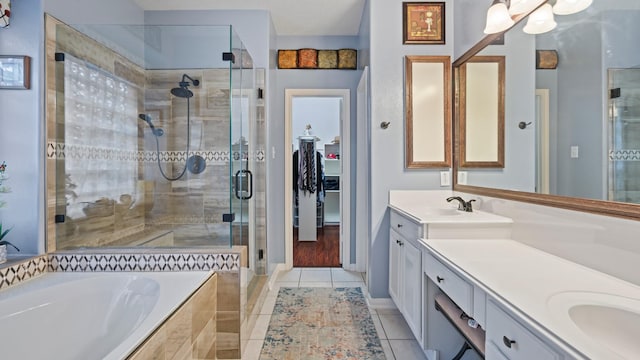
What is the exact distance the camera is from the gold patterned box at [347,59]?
10.9ft

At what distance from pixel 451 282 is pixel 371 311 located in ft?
4.28

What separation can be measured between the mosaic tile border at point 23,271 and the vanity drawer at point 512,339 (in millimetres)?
2178

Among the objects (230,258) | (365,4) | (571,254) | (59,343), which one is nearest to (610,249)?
(571,254)

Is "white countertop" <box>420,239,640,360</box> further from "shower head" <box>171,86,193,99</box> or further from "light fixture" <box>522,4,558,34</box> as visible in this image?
"shower head" <box>171,86,193,99</box>

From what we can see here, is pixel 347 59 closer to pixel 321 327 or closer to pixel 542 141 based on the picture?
pixel 542 141

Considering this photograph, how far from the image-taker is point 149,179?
8.49 ft

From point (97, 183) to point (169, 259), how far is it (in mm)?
1018

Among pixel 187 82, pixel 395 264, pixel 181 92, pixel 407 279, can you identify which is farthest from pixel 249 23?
pixel 407 279

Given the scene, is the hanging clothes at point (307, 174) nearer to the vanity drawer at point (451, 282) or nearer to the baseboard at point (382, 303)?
the baseboard at point (382, 303)

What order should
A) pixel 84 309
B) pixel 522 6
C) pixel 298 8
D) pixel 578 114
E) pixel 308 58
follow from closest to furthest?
pixel 578 114 < pixel 84 309 < pixel 522 6 < pixel 298 8 < pixel 308 58

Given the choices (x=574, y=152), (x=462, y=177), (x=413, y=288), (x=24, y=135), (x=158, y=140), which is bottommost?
(x=413, y=288)

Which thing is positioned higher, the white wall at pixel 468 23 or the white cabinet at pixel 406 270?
the white wall at pixel 468 23

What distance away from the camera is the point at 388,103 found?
2.45m

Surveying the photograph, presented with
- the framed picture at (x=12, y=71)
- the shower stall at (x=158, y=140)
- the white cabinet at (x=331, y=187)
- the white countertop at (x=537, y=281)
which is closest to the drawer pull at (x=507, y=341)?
the white countertop at (x=537, y=281)
